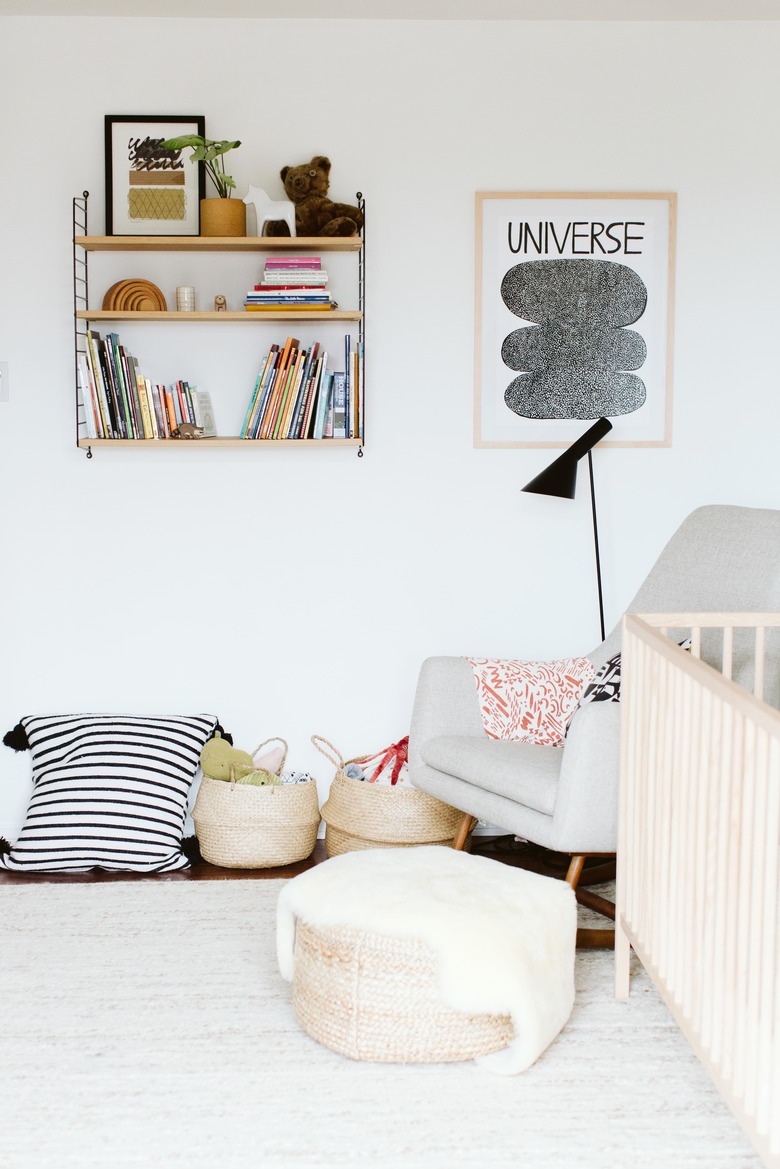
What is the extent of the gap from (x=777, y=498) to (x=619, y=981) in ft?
5.64

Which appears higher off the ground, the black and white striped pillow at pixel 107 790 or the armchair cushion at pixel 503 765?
the armchair cushion at pixel 503 765

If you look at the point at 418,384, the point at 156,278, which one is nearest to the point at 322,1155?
the point at 418,384

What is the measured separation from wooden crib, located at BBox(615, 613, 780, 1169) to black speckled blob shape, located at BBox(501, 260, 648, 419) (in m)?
1.25

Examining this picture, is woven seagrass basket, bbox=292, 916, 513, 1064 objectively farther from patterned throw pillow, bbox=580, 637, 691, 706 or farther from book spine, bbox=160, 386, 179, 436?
book spine, bbox=160, 386, 179, 436

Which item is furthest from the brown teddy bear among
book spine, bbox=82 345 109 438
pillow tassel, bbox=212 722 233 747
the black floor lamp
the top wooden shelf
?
pillow tassel, bbox=212 722 233 747

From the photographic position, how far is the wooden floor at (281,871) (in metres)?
2.86

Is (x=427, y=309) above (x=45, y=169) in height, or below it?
below

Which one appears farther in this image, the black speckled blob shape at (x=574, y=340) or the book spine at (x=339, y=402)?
the black speckled blob shape at (x=574, y=340)

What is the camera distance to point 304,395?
10.2 feet

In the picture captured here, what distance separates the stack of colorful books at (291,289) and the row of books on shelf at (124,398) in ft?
1.10

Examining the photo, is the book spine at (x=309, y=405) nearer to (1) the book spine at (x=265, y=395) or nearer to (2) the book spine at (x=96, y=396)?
(1) the book spine at (x=265, y=395)

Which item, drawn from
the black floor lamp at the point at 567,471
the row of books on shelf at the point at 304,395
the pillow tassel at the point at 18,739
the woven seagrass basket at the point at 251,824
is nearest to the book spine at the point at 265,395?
the row of books on shelf at the point at 304,395

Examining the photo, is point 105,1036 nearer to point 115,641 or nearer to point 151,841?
point 151,841

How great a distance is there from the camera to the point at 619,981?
84.2 inches
